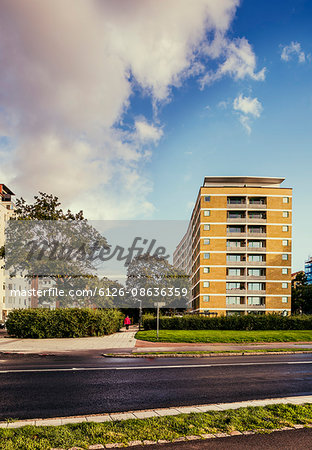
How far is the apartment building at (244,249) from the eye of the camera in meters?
67.6

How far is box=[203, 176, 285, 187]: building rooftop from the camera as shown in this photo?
2926 inches

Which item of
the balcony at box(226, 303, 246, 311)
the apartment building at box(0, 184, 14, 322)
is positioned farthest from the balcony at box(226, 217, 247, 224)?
the apartment building at box(0, 184, 14, 322)

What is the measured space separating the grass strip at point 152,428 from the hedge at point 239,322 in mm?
31860

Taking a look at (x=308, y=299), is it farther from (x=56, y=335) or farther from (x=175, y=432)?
(x=175, y=432)

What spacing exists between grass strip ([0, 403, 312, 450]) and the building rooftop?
68.5m

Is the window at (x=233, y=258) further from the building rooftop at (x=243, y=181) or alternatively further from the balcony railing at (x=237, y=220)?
the building rooftop at (x=243, y=181)

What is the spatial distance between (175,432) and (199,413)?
48.6 inches

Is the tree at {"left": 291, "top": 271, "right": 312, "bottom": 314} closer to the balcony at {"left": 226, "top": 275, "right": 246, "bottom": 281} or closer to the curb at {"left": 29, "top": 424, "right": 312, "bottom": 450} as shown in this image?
the balcony at {"left": 226, "top": 275, "right": 246, "bottom": 281}

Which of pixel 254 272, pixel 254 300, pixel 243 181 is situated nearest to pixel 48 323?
pixel 254 300

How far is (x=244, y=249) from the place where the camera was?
6862 cm

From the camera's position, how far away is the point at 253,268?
68625 mm

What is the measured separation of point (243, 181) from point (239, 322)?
135 feet

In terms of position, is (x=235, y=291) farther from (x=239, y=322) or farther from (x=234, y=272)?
(x=239, y=322)

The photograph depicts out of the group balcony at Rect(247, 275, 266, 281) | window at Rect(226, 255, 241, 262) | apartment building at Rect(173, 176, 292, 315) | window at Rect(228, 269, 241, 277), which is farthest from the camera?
window at Rect(226, 255, 241, 262)
